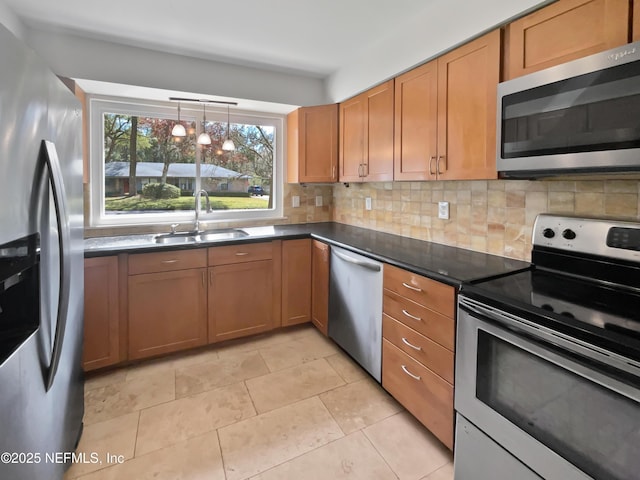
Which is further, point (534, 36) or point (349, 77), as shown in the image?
point (349, 77)

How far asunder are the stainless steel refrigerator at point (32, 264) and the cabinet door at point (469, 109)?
1817 millimetres

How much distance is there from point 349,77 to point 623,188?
2.10 metres

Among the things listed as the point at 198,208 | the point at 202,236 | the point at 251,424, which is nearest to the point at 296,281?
the point at 202,236

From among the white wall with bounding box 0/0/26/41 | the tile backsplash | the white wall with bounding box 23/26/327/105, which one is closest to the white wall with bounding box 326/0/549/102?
the white wall with bounding box 23/26/327/105

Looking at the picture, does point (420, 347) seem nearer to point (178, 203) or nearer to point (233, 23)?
point (233, 23)

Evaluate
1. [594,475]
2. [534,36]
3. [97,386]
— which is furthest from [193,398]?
[534,36]

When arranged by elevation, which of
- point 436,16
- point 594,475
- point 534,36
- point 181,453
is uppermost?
point 436,16

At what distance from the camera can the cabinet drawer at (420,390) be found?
1.55m

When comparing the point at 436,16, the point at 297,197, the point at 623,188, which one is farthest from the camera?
the point at 297,197

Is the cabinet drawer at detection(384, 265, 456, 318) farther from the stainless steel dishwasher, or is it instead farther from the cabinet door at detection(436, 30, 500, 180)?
the cabinet door at detection(436, 30, 500, 180)

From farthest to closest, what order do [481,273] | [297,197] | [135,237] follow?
[297,197]
[135,237]
[481,273]

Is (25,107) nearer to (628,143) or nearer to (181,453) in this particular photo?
(181,453)

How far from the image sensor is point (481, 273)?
1569mm

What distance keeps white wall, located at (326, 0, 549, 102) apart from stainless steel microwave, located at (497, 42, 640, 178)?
445 mm
